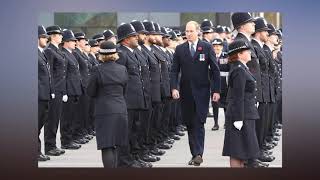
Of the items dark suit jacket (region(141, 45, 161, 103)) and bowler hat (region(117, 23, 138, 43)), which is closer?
bowler hat (region(117, 23, 138, 43))

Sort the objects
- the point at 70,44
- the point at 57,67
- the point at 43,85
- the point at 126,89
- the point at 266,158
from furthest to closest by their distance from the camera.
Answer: the point at 70,44 → the point at 57,67 → the point at 43,85 → the point at 266,158 → the point at 126,89

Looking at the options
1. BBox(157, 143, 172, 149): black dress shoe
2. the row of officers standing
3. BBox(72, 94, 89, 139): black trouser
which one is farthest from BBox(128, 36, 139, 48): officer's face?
BBox(72, 94, 89, 139): black trouser

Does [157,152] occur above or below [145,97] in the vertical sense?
below

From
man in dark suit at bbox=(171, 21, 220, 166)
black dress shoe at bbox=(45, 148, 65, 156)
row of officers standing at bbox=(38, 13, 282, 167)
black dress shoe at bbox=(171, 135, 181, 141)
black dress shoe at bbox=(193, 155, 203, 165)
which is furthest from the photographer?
black dress shoe at bbox=(171, 135, 181, 141)

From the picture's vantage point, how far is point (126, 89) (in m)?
10.1

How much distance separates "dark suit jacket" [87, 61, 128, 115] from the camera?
9242 millimetres

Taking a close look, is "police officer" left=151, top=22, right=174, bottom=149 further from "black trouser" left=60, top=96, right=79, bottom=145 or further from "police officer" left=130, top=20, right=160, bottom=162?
"black trouser" left=60, top=96, right=79, bottom=145

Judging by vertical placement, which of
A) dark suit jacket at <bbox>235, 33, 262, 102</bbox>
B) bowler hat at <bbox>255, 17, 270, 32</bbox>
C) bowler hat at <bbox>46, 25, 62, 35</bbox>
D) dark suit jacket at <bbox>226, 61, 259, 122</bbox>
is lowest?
dark suit jacket at <bbox>226, 61, 259, 122</bbox>

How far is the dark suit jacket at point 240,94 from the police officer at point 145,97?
156 cm

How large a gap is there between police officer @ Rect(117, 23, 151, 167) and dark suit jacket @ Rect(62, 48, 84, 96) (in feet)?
5.49

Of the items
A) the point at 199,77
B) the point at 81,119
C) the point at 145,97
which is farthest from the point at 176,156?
the point at 81,119

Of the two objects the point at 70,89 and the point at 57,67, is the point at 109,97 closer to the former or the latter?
the point at 57,67

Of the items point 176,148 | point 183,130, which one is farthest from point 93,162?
point 183,130

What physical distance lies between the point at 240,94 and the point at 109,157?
1376mm
